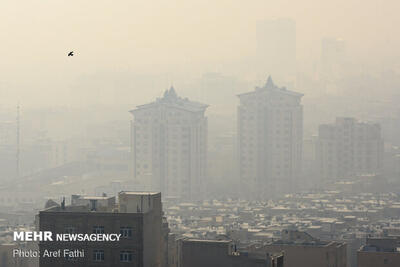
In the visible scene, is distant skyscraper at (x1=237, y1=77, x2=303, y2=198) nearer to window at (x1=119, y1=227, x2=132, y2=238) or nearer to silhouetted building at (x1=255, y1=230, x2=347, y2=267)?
silhouetted building at (x1=255, y1=230, x2=347, y2=267)

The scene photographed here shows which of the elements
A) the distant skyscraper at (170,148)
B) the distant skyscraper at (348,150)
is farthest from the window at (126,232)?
the distant skyscraper at (348,150)

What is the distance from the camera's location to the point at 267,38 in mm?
156500

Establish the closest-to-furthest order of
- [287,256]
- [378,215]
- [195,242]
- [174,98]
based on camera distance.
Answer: [195,242] < [287,256] < [378,215] < [174,98]

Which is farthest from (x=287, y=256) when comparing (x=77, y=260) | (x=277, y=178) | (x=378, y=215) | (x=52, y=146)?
(x=52, y=146)

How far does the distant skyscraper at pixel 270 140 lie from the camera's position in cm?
12169

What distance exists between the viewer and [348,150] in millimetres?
126250

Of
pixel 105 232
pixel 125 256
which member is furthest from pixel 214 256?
pixel 105 232

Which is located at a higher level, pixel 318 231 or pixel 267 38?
pixel 267 38

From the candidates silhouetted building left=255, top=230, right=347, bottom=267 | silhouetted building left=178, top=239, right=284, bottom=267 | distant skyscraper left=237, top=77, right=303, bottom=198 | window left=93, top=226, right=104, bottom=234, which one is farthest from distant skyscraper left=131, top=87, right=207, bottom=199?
window left=93, top=226, right=104, bottom=234

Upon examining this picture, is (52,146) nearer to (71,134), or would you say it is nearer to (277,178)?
(71,134)

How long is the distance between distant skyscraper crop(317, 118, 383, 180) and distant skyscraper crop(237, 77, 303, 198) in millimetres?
2684

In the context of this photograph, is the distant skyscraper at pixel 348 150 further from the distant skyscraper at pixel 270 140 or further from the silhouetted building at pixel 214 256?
the silhouetted building at pixel 214 256

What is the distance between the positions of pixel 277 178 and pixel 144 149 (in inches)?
562

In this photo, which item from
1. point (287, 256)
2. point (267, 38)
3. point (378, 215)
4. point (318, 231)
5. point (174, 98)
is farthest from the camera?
point (267, 38)
